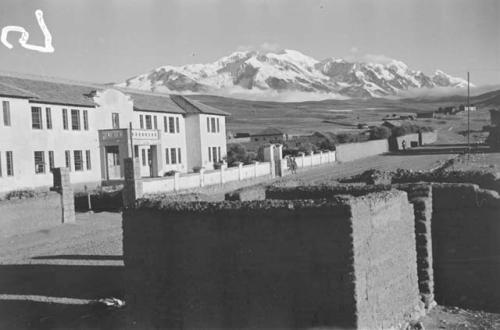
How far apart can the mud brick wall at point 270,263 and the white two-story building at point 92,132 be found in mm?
22997

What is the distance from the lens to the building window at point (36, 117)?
3350cm

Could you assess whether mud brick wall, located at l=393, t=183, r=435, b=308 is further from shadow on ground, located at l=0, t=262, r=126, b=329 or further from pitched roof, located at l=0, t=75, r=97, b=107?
pitched roof, located at l=0, t=75, r=97, b=107

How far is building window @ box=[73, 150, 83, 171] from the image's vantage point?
36.6 meters

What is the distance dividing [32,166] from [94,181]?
17.1ft

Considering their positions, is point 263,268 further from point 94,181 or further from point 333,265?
point 94,181

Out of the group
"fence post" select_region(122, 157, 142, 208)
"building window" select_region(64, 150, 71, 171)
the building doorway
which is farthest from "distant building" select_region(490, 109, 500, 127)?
"fence post" select_region(122, 157, 142, 208)

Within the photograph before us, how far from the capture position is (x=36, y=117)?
33.8 meters

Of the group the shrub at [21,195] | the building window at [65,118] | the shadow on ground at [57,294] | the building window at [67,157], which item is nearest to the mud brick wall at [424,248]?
the shadow on ground at [57,294]

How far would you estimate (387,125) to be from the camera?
8750cm

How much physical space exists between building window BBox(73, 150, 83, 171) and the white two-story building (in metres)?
0.06

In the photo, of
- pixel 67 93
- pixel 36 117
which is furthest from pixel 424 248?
pixel 67 93

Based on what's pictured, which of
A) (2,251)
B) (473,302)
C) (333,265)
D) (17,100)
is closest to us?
(333,265)

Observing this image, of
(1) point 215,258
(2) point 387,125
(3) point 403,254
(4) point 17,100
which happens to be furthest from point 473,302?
(2) point 387,125

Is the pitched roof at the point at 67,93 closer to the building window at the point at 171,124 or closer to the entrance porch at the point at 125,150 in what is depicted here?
the building window at the point at 171,124
